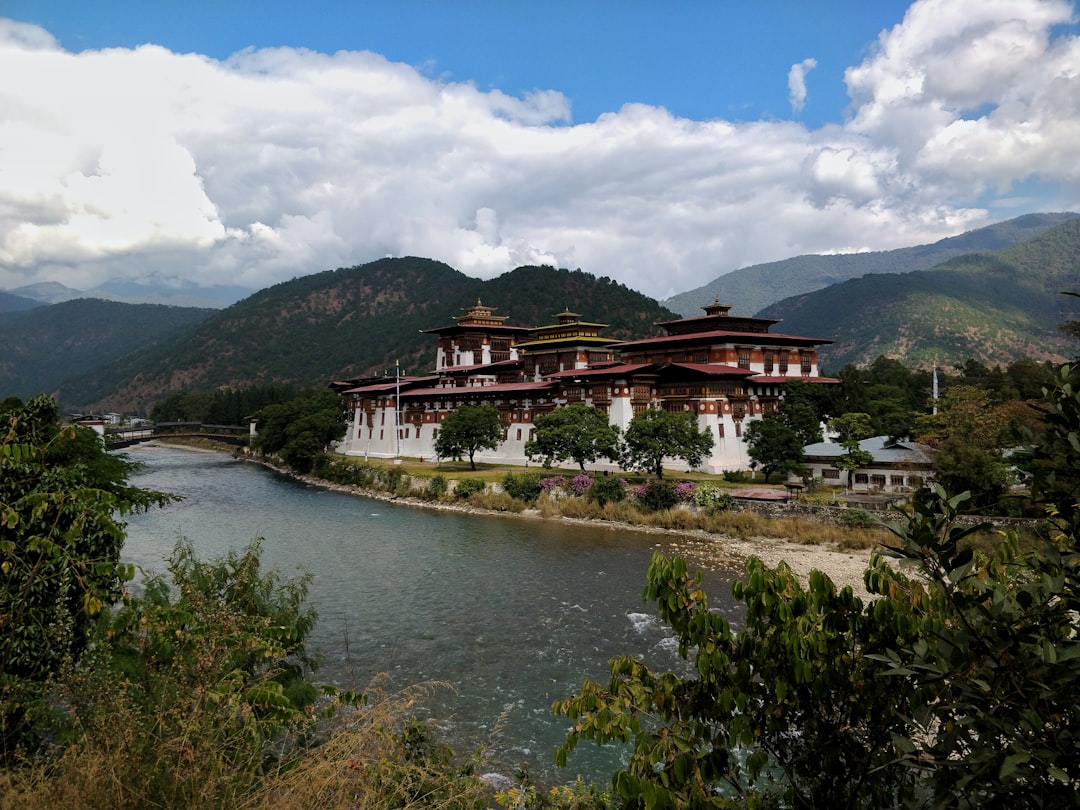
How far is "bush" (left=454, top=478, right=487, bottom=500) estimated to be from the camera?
46.0m

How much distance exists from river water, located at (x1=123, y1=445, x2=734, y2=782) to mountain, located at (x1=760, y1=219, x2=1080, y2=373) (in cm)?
9982

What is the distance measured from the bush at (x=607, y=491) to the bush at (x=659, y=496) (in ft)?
5.06

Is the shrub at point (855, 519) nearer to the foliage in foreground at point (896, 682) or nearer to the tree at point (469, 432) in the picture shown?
the foliage in foreground at point (896, 682)

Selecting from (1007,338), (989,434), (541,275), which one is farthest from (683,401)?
(1007,338)

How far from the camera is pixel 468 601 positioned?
2395 centimetres

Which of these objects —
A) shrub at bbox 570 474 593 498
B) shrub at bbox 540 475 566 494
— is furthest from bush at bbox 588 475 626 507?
shrub at bbox 540 475 566 494

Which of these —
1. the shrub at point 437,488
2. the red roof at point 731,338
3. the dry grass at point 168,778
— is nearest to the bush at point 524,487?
the shrub at point 437,488

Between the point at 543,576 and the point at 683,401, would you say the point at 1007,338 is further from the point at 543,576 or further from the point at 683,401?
the point at 543,576

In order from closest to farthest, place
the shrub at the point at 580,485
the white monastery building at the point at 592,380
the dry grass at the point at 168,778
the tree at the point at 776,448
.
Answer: the dry grass at the point at 168,778, the tree at the point at 776,448, the shrub at the point at 580,485, the white monastery building at the point at 592,380

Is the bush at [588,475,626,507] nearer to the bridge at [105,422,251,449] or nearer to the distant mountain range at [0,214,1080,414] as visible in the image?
the bridge at [105,422,251,449]

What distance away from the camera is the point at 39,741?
7.12m

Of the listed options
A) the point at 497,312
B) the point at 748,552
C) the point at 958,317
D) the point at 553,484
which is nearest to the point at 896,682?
the point at 748,552

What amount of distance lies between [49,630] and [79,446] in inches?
660

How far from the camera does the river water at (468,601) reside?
613 inches
